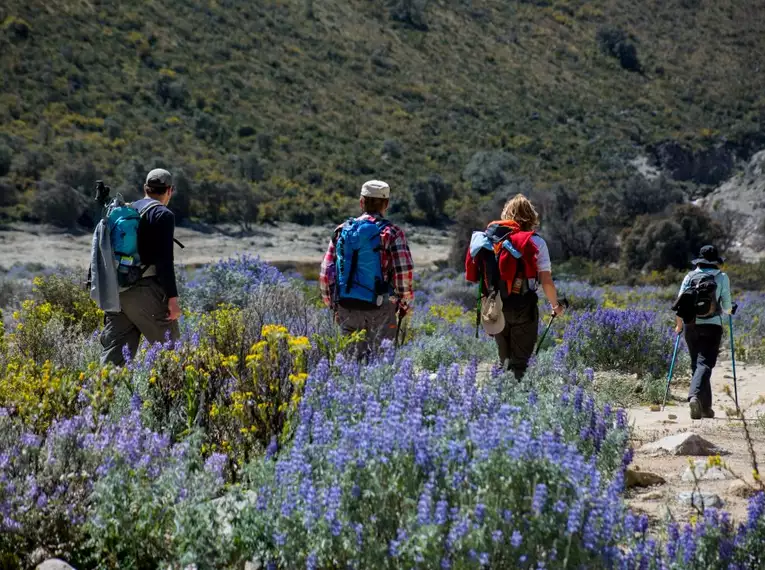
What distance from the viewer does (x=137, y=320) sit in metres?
5.23

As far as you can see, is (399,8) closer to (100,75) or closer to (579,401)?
(100,75)

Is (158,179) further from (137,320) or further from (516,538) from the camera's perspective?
(516,538)

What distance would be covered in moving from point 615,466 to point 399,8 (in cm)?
6723

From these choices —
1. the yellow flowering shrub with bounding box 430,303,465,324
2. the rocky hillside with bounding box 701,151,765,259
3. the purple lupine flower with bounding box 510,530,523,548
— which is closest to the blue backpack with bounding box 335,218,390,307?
the purple lupine flower with bounding box 510,530,523,548

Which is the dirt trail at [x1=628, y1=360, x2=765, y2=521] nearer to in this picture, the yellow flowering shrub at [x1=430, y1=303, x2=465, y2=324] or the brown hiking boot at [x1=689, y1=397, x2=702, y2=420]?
the brown hiking boot at [x1=689, y1=397, x2=702, y2=420]

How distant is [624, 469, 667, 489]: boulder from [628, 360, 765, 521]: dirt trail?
0.04m

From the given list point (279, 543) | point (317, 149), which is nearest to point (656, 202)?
point (317, 149)

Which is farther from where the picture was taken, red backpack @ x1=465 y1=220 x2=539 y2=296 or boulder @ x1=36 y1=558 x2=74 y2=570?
red backpack @ x1=465 y1=220 x2=539 y2=296

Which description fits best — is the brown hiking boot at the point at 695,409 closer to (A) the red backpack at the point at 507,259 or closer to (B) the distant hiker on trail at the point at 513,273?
(B) the distant hiker on trail at the point at 513,273

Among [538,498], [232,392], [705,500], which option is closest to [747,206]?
[705,500]

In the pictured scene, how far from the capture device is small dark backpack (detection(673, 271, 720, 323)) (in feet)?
22.1

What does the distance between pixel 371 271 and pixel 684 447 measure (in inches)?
79.5

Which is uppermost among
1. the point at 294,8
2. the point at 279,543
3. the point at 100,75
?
the point at 294,8

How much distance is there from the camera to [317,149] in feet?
162
